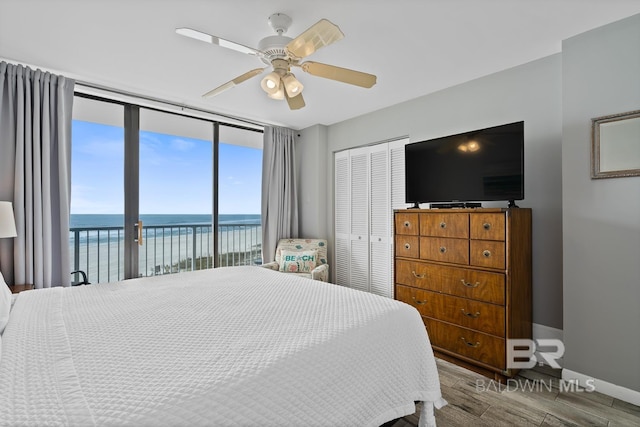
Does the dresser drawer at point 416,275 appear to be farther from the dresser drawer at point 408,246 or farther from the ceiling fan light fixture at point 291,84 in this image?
the ceiling fan light fixture at point 291,84

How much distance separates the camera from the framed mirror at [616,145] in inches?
79.0

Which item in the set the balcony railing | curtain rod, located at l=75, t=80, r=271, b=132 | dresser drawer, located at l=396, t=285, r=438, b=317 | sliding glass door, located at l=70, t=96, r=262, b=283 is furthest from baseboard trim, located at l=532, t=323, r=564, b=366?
curtain rod, located at l=75, t=80, r=271, b=132

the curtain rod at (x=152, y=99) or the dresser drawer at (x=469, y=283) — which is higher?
the curtain rod at (x=152, y=99)

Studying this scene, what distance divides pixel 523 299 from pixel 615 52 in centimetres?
190

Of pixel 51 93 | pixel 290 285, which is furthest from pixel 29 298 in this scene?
pixel 51 93

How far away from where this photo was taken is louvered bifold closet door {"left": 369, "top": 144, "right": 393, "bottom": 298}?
384 centimetres

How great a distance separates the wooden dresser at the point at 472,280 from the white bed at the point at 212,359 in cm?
100

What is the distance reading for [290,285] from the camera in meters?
2.13

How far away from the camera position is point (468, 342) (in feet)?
A: 8.13

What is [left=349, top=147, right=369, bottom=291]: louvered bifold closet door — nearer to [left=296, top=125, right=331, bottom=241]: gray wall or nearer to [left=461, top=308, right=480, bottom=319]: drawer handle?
[left=296, top=125, right=331, bottom=241]: gray wall

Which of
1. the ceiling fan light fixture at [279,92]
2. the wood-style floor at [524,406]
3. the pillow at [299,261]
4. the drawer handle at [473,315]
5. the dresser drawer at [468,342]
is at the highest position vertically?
the ceiling fan light fixture at [279,92]

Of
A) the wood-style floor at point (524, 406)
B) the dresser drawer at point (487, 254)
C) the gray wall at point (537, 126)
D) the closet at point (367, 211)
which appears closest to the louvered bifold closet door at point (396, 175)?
the closet at point (367, 211)

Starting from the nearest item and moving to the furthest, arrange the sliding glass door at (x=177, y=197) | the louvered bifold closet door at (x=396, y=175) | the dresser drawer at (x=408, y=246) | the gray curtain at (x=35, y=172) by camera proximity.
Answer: the gray curtain at (x=35, y=172) → the dresser drawer at (x=408, y=246) → the louvered bifold closet door at (x=396, y=175) → the sliding glass door at (x=177, y=197)

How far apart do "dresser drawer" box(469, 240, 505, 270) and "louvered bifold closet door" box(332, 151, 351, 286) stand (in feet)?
6.75
